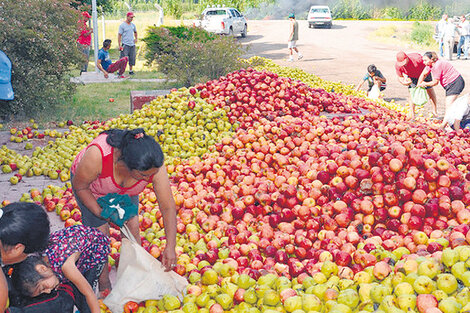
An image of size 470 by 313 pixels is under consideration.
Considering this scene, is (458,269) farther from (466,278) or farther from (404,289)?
(404,289)

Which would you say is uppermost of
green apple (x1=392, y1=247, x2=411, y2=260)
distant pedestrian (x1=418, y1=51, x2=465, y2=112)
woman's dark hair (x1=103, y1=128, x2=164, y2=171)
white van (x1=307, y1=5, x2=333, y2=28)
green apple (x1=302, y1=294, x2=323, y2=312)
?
white van (x1=307, y1=5, x2=333, y2=28)

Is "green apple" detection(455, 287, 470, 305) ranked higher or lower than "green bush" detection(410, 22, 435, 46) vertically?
lower

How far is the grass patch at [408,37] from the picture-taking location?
29.1 metres

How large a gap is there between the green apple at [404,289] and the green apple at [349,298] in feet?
0.81

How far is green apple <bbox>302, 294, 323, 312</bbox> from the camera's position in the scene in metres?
2.78

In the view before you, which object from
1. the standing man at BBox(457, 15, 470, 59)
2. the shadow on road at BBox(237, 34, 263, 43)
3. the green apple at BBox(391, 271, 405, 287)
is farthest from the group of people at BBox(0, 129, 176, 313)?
the shadow on road at BBox(237, 34, 263, 43)

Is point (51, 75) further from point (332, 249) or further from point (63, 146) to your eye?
point (332, 249)

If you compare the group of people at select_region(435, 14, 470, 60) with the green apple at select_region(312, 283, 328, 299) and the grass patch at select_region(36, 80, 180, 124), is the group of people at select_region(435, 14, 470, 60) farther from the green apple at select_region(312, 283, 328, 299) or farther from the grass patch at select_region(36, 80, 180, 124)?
the green apple at select_region(312, 283, 328, 299)

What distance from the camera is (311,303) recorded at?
2785 mm

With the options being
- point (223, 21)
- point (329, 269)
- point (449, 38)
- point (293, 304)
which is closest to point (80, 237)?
point (293, 304)

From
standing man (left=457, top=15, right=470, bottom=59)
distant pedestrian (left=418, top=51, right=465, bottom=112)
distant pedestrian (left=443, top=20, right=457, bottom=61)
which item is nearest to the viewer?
distant pedestrian (left=418, top=51, right=465, bottom=112)

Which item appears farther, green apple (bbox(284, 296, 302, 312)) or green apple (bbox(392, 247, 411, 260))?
green apple (bbox(392, 247, 411, 260))

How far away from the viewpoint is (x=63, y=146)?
714cm

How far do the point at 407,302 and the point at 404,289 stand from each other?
4.2 inches
